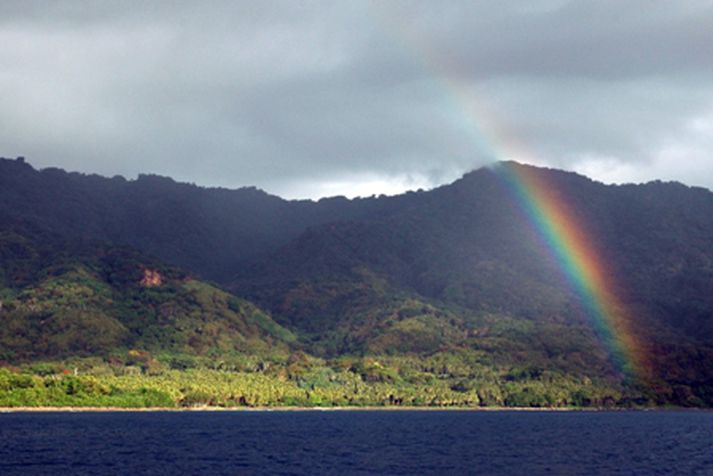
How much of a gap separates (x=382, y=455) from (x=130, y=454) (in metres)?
51.0

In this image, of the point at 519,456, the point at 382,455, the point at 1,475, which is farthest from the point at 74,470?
the point at 519,456

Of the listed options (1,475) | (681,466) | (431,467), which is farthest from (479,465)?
(1,475)

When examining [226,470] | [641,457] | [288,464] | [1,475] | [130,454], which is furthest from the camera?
[641,457]

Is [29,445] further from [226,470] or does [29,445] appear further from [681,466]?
[681,466]

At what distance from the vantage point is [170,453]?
190m

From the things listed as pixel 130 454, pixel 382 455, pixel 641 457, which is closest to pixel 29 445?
pixel 130 454

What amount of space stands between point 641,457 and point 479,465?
44.2 meters

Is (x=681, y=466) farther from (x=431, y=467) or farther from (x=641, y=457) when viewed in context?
(x=431, y=467)

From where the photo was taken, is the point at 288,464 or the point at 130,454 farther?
the point at 130,454

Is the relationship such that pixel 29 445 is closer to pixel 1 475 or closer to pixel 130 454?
pixel 130 454

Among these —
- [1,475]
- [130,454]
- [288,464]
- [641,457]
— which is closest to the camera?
[1,475]

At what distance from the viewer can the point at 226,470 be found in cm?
16000

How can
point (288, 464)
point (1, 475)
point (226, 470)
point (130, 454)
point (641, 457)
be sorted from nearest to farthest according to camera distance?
point (1, 475)
point (226, 470)
point (288, 464)
point (130, 454)
point (641, 457)

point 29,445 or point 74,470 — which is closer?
point 74,470
